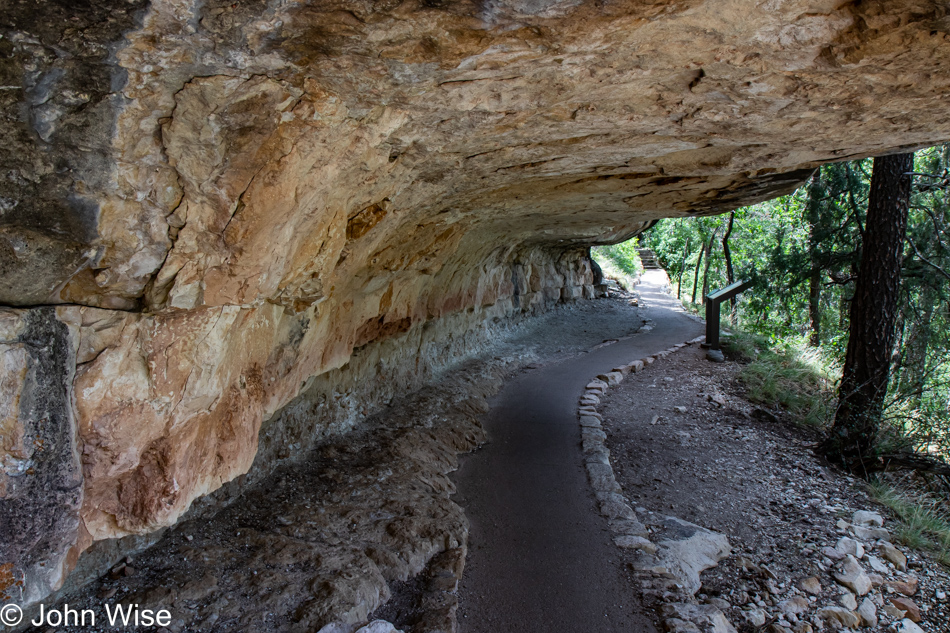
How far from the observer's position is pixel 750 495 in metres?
5.79

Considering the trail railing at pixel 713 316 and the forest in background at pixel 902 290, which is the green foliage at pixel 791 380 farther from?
the trail railing at pixel 713 316

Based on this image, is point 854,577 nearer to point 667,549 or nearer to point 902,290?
point 667,549

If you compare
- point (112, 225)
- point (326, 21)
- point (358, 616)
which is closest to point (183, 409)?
point (112, 225)

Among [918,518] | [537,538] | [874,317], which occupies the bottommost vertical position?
[537,538]

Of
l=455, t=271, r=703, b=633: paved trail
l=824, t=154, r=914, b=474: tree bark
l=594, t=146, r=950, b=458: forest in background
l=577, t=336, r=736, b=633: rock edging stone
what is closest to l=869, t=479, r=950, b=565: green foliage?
l=824, t=154, r=914, b=474: tree bark

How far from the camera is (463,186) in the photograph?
521cm

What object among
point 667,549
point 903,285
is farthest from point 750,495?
point 903,285

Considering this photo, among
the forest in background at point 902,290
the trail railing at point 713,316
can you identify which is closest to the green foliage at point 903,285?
the forest in background at point 902,290

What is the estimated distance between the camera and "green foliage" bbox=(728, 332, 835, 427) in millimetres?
8078

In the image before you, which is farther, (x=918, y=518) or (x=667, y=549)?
(x=918, y=518)

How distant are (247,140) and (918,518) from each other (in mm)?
6854

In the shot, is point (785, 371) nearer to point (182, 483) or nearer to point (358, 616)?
point (358, 616)

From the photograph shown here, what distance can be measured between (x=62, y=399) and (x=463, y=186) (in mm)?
3626
